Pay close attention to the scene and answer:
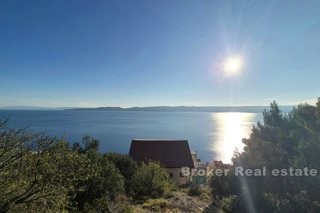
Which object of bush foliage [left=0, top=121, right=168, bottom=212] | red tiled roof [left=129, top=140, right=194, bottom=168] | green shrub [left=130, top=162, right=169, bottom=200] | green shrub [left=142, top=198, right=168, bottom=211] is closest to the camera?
bush foliage [left=0, top=121, right=168, bottom=212]

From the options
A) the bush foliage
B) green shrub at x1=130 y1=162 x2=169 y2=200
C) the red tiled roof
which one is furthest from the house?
the bush foliage

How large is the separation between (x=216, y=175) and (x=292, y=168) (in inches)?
207

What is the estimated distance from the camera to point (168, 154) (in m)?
34.2

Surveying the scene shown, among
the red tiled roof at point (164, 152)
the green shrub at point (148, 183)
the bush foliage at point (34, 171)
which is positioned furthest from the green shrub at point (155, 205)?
the red tiled roof at point (164, 152)

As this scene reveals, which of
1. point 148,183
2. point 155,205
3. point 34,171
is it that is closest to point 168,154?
point 148,183

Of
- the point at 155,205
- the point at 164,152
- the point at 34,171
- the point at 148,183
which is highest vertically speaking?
the point at 34,171

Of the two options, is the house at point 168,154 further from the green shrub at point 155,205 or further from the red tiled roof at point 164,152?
the green shrub at point 155,205

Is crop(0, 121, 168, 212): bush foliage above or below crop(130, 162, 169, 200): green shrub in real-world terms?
above

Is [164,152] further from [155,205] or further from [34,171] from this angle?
[34,171]

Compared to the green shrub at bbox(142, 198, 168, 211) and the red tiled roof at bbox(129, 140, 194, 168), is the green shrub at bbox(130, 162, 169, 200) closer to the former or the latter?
the green shrub at bbox(142, 198, 168, 211)

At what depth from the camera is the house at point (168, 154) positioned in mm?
32406

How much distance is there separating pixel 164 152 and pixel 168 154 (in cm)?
64

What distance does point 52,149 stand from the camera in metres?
7.55

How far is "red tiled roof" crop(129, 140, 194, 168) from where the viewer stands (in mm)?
32875
